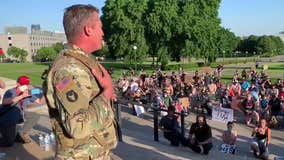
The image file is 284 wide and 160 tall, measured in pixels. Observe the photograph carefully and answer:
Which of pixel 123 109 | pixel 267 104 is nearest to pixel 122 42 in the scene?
pixel 123 109

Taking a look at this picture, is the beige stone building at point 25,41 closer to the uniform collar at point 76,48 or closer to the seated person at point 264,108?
the seated person at point 264,108

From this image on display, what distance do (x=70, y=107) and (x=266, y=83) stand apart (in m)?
22.9

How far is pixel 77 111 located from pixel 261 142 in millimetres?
9762

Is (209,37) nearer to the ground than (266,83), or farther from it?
farther from it

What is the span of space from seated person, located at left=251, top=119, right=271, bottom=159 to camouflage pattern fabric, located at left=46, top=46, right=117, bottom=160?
9295mm

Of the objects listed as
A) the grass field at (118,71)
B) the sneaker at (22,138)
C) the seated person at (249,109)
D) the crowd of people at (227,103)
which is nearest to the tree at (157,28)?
the grass field at (118,71)

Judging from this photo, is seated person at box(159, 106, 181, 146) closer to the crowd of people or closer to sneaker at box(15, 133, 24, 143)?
the crowd of people

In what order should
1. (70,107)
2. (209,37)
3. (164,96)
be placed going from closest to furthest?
(70,107)
(164,96)
(209,37)

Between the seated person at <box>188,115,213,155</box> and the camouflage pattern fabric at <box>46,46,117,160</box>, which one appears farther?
the seated person at <box>188,115,213,155</box>

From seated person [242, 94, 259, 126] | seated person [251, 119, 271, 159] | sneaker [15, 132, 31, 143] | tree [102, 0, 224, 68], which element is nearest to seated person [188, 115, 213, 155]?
seated person [251, 119, 271, 159]

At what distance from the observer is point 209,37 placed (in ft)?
177

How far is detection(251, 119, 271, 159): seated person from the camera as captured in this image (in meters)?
10.9

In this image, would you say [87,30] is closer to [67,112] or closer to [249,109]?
[67,112]

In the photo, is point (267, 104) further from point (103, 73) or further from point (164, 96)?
point (103, 73)
